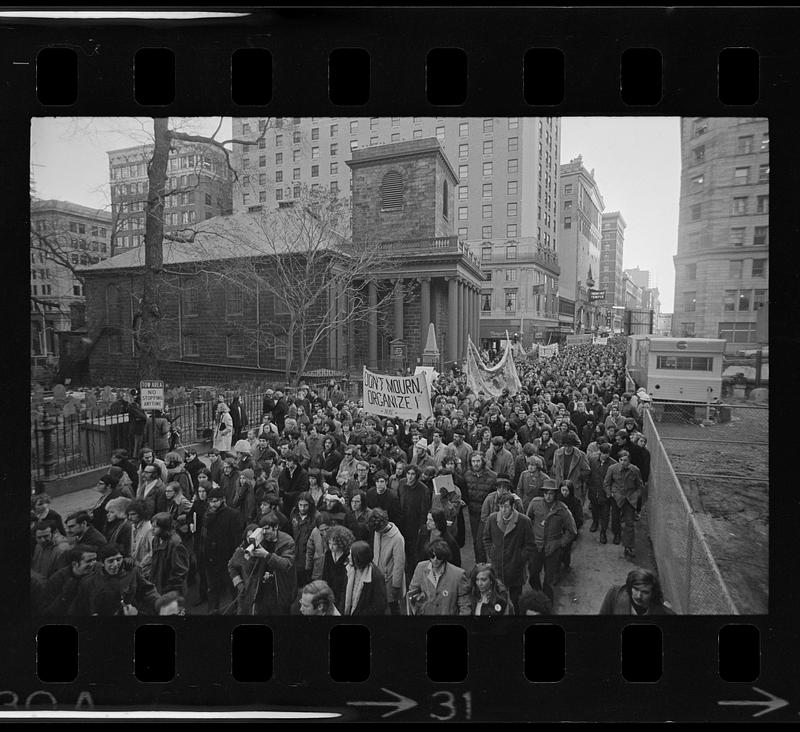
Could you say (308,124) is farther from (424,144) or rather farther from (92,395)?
(92,395)

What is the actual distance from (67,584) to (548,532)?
5.42 metres

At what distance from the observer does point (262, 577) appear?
16.3ft

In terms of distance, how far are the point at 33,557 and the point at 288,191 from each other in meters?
5.51

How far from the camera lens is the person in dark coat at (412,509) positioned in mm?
5574

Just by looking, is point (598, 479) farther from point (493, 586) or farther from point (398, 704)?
point (398, 704)

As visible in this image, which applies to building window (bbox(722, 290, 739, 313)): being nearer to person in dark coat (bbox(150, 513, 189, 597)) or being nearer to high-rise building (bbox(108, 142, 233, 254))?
high-rise building (bbox(108, 142, 233, 254))

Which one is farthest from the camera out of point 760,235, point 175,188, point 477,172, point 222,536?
point 175,188

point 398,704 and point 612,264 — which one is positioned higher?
point 612,264

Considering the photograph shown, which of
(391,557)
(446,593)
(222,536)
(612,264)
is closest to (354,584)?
(391,557)

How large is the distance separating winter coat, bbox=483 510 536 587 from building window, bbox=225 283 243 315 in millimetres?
5215

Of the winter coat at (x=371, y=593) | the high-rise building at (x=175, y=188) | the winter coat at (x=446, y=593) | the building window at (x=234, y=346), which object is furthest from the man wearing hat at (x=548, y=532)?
the high-rise building at (x=175, y=188)

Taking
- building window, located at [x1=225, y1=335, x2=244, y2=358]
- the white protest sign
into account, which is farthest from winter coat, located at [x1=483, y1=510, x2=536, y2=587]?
building window, located at [x1=225, y1=335, x2=244, y2=358]

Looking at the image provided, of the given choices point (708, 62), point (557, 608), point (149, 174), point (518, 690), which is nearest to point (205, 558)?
point (518, 690)

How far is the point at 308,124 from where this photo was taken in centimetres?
477
